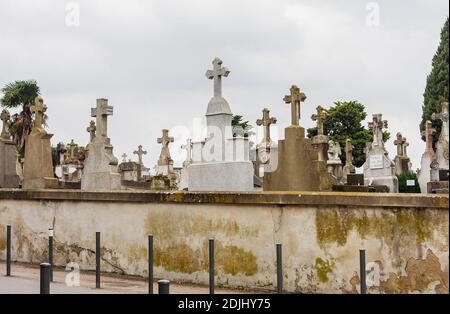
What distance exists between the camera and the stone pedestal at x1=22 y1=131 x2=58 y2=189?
13617 mm

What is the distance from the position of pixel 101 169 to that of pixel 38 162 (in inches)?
59.7

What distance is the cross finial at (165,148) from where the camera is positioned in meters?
29.9

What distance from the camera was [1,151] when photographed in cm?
1531

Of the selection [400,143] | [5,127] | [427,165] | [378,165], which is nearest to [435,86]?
[400,143]

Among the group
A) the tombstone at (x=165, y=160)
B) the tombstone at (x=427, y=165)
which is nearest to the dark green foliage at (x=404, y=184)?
the tombstone at (x=427, y=165)

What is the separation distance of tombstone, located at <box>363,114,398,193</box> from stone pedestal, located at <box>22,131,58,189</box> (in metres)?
16.0

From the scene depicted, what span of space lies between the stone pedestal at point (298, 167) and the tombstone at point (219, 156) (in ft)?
3.66

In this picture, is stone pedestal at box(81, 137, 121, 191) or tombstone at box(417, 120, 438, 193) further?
tombstone at box(417, 120, 438, 193)

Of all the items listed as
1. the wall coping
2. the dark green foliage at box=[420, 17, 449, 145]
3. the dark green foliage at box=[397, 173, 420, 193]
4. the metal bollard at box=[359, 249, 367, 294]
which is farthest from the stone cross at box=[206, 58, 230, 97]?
the dark green foliage at box=[420, 17, 449, 145]

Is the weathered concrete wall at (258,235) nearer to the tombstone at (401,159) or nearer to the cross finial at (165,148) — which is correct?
the cross finial at (165,148)

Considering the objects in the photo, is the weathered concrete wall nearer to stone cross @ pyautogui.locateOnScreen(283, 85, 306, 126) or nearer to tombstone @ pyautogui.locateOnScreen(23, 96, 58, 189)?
tombstone @ pyautogui.locateOnScreen(23, 96, 58, 189)

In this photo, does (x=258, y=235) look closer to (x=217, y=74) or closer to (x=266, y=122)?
(x=217, y=74)

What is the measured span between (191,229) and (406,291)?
3.69 metres

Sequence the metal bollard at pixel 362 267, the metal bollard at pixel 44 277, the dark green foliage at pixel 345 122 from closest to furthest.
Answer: the metal bollard at pixel 44 277, the metal bollard at pixel 362 267, the dark green foliage at pixel 345 122
